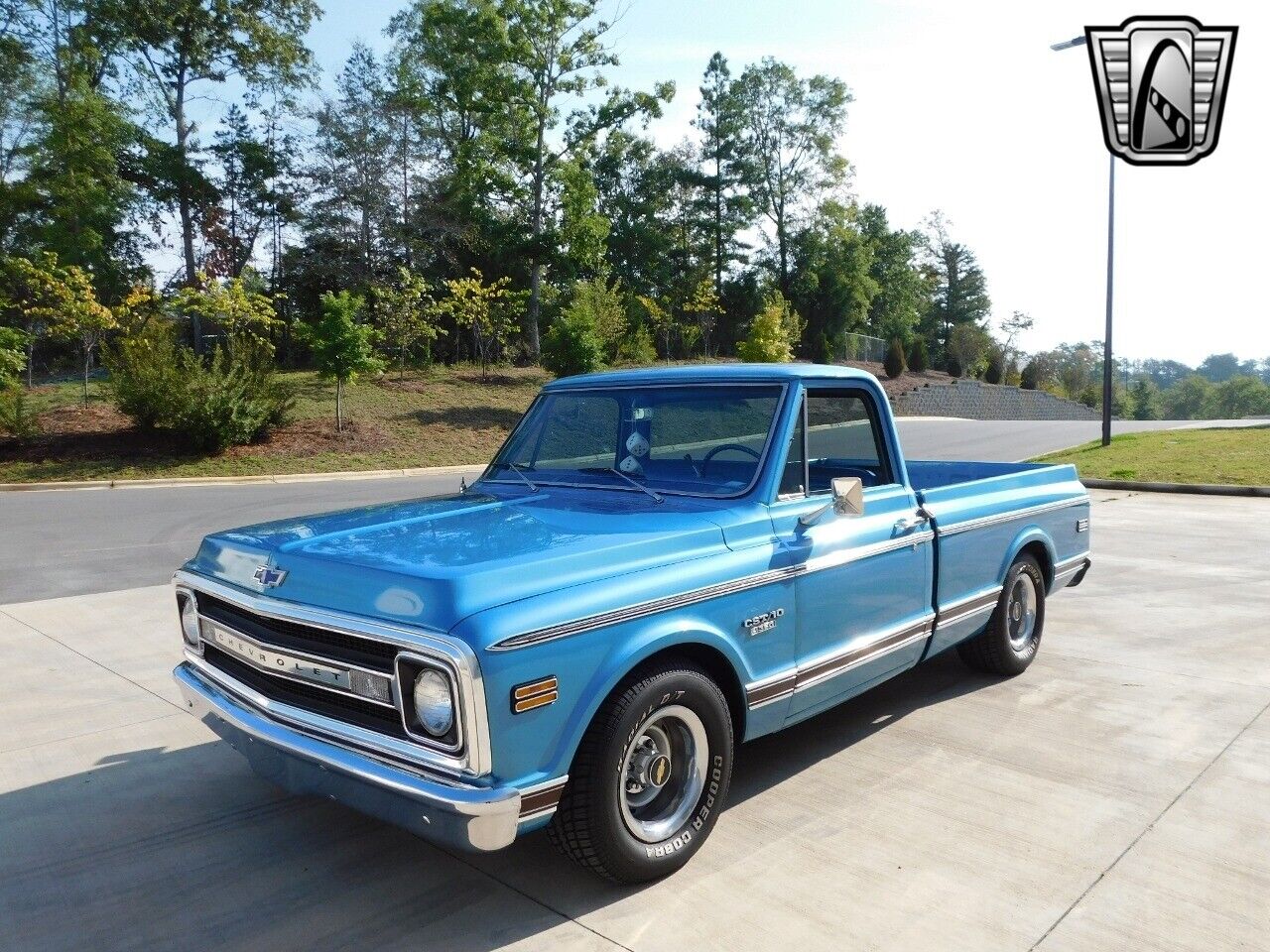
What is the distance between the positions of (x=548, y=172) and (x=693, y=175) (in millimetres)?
15288

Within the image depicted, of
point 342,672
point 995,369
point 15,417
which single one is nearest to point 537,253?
point 15,417

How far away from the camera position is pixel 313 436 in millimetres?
21562

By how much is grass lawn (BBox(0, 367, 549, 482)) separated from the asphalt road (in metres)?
1.63

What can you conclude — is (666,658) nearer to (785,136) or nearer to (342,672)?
(342,672)

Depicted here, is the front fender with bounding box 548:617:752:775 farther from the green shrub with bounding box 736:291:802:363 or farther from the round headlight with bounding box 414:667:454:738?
the green shrub with bounding box 736:291:802:363

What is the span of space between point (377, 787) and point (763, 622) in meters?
1.50

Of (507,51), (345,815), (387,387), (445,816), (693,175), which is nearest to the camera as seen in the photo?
(445,816)

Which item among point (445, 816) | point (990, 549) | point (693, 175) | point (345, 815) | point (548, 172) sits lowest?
point (345, 815)

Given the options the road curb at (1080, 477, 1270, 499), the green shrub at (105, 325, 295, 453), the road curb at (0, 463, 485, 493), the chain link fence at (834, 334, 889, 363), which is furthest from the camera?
the chain link fence at (834, 334, 889, 363)

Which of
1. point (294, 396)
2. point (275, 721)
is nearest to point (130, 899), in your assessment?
point (275, 721)

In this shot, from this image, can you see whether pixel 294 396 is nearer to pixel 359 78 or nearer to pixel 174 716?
pixel 359 78

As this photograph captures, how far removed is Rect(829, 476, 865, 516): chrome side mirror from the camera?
12.6 ft

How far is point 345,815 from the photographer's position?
391 cm

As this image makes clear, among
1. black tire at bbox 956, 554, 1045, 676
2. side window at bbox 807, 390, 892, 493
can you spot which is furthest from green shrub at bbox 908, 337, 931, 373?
side window at bbox 807, 390, 892, 493
